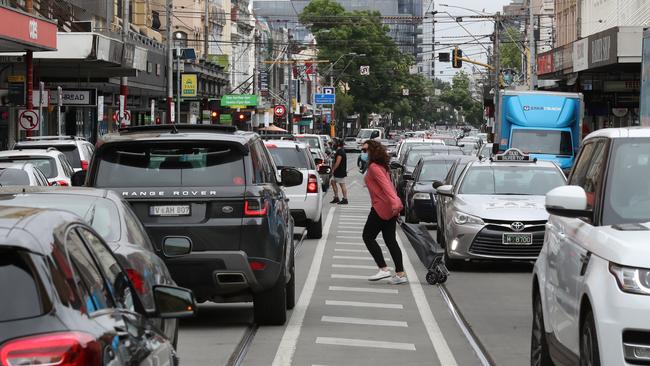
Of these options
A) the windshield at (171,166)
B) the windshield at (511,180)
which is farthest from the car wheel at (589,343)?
the windshield at (511,180)

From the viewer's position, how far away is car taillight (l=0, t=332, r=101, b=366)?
4.38 meters

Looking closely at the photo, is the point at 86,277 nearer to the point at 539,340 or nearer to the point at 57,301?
the point at 57,301

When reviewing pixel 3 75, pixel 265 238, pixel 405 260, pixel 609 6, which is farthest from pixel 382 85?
pixel 265 238

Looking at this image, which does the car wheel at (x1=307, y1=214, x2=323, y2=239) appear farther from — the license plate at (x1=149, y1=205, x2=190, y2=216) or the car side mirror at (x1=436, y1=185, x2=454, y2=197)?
the license plate at (x1=149, y1=205, x2=190, y2=216)

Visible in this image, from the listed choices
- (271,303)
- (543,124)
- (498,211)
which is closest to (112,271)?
(271,303)

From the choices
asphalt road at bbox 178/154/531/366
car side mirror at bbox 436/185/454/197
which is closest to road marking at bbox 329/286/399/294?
asphalt road at bbox 178/154/531/366

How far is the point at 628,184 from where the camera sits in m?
7.74

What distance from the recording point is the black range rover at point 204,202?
11594mm

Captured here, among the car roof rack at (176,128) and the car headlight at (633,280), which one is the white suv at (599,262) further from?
the car roof rack at (176,128)

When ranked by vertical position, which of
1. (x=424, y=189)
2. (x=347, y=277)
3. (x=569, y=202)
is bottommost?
(x=347, y=277)

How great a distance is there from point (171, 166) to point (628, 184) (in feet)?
17.1

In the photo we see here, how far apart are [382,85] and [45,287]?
12570 centimetres

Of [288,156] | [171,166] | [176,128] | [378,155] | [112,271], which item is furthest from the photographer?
[288,156]

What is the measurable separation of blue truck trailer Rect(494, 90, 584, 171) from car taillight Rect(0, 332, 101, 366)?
3271cm
